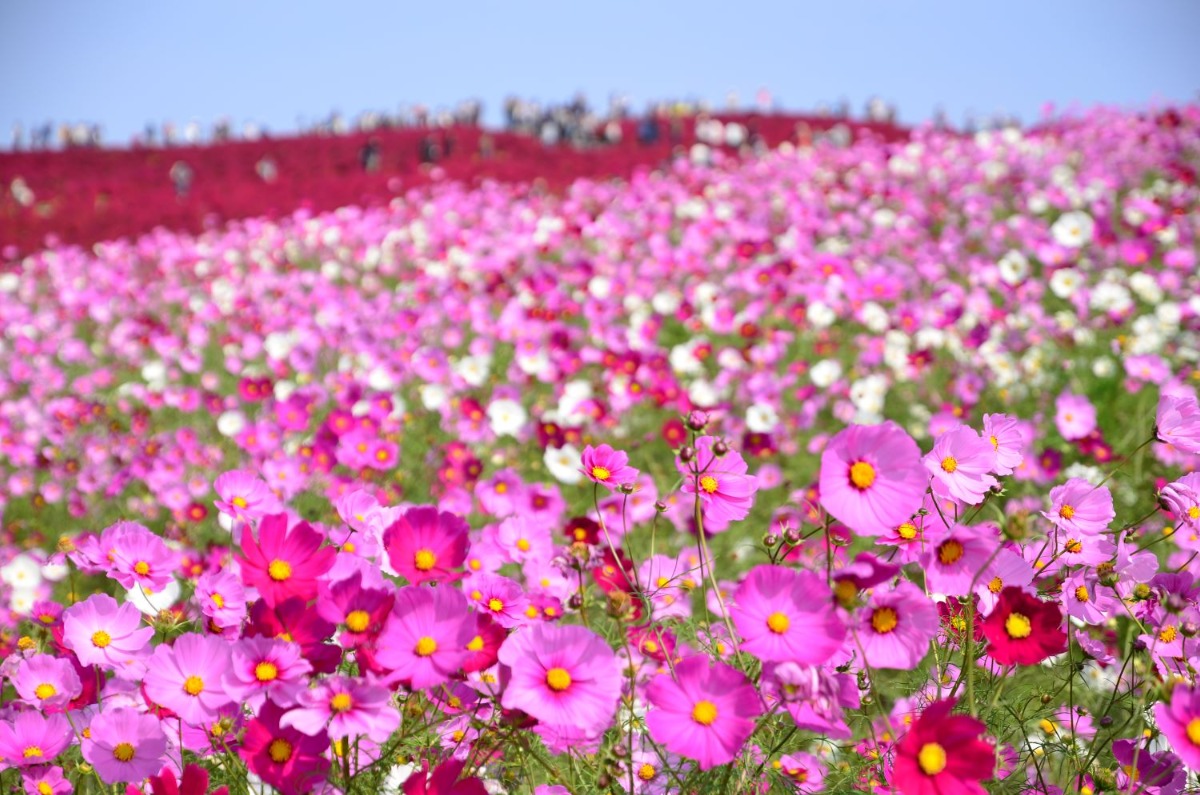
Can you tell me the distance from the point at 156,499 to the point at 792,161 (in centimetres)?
896

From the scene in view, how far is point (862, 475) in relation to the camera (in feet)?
3.23

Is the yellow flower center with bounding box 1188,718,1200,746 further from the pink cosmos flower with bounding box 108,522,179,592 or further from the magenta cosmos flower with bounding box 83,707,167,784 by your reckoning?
the pink cosmos flower with bounding box 108,522,179,592

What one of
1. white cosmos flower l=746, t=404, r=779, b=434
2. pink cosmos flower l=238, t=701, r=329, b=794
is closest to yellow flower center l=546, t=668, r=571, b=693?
pink cosmos flower l=238, t=701, r=329, b=794

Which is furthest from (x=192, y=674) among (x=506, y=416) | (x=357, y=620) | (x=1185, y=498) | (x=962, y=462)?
(x=506, y=416)

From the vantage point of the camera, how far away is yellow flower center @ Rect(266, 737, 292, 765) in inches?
37.9

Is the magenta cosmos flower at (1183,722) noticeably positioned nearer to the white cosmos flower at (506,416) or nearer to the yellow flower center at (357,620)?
the yellow flower center at (357,620)

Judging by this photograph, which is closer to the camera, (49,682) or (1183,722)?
(1183,722)

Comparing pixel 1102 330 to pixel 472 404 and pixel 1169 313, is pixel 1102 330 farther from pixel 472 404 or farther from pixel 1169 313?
pixel 472 404

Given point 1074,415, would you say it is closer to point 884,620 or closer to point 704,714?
point 884,620

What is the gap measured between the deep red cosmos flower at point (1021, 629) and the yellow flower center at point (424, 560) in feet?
2.19

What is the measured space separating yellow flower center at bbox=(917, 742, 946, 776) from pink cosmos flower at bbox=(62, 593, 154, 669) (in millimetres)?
965

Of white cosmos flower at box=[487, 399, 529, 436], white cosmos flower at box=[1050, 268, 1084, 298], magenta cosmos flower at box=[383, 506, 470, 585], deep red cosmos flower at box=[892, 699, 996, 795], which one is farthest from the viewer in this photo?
white cosmos flower at box=[1050, 268, 1084, 298]

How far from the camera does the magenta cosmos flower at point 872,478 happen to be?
0.95 m

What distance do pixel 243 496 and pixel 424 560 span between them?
49 cm
